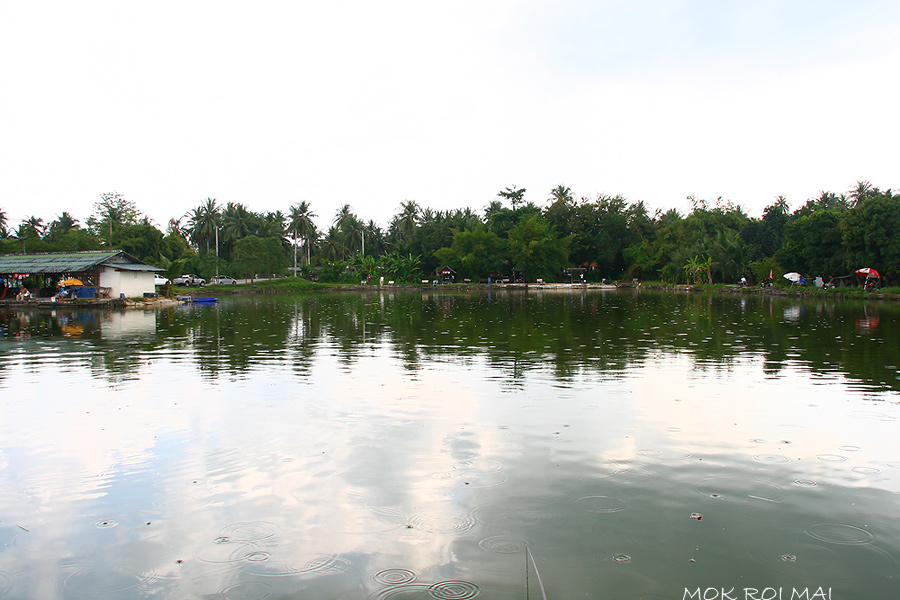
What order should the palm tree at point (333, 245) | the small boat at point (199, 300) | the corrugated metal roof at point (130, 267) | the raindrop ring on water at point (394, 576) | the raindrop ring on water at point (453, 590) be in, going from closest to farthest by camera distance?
1. the raindrop ring on water at point (453, 590)
2. the raindrop ring on water at point (394, 576)
3. the corrugated metal roof at point (130, 267)
4. the small boat at point (199, 300)
5. the palm tree at point (333, 245)

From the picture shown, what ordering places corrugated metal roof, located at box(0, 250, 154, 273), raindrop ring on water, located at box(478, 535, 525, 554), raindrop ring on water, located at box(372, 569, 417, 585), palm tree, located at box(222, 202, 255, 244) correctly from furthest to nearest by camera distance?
palm tree, located at box(222, 202, 255, 244), corrugated metal roof, located at box(0, 250, 154, 273), raindrop ring on water, located at box(478, 535, 525, 554), raindrop ring on water, located at box(372, 569, 417, 585)

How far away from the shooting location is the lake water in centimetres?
422

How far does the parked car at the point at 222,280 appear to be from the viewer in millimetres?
78312

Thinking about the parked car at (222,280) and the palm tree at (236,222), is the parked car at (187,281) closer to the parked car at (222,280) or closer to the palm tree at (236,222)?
the parked car at (222,280)

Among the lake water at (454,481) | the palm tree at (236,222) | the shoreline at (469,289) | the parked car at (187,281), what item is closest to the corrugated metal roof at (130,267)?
the shoreline at (469,289)

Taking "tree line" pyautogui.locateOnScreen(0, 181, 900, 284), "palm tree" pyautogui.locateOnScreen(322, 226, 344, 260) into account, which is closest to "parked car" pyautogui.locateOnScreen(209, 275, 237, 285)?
"tree line" pyautogui.locateOnScreen(0, 181, 900, 284)

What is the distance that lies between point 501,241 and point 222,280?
1476 inches

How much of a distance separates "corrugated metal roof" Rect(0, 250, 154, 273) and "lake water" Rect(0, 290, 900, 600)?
108ft

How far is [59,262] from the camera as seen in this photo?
43375 mm

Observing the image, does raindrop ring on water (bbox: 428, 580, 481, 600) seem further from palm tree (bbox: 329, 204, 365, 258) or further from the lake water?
palm tree (bbox: 329, 204, 365, 258)

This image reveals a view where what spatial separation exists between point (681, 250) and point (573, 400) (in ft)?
230

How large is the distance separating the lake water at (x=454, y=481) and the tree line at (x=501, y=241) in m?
49.6

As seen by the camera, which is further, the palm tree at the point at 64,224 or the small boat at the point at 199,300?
the palm tree at the point at 64,224

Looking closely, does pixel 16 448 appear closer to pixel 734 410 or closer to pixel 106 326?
pixel 734 410
